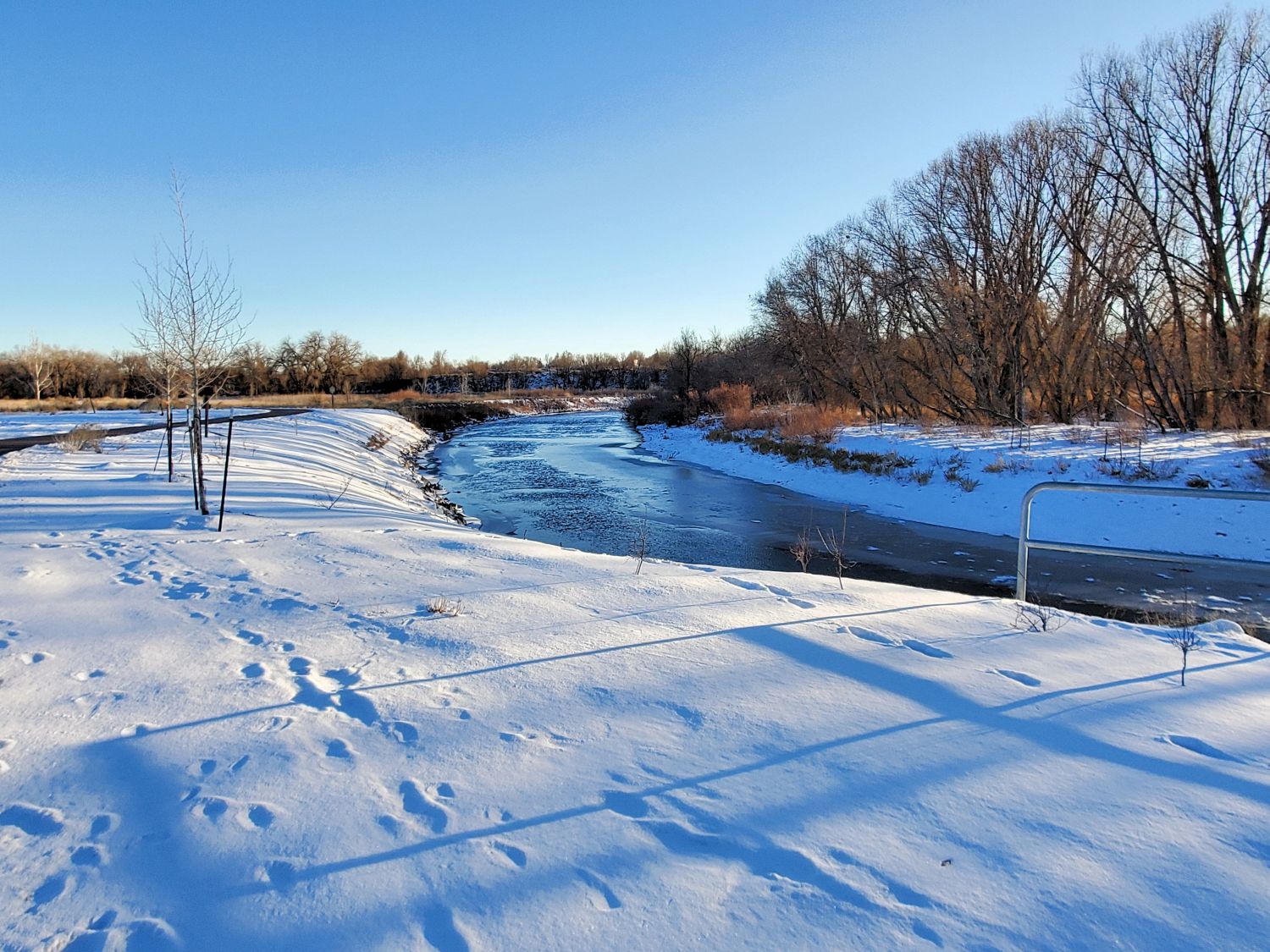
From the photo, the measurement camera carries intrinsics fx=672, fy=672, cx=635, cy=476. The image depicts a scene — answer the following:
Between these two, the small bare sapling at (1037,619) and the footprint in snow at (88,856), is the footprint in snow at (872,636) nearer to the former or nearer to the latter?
the small bare sapling at (1037,619)

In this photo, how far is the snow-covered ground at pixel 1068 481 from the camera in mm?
10727

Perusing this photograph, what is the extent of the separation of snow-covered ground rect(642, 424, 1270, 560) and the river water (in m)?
0.79

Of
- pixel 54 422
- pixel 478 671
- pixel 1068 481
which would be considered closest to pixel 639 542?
pixel 1068 481

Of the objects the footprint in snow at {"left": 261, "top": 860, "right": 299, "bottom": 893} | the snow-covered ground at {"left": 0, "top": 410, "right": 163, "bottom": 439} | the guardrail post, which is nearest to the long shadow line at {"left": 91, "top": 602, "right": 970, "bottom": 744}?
the footprint in snow at {"left": 261, "top": 860, "right": 299, "bottom": 893}

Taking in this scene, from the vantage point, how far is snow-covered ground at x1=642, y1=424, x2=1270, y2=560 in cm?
1073

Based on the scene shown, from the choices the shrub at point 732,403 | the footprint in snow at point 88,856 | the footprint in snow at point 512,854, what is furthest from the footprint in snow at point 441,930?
the shrub at point 732,403

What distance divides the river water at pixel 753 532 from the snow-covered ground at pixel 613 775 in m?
4.62

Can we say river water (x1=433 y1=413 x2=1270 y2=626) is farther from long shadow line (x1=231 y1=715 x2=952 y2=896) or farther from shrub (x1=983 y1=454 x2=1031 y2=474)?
long shadow line (x1=231 y1=715 x2=952 y2=896)

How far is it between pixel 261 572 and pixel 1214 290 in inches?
837

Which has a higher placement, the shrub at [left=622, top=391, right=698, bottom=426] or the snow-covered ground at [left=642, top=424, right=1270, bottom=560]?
the shrub at [left=622, top=391, right=698, bottom=426]

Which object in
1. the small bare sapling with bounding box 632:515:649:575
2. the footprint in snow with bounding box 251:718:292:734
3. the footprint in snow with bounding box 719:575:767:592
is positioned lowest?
the small bare sapling with bounding box 632:515:649:575

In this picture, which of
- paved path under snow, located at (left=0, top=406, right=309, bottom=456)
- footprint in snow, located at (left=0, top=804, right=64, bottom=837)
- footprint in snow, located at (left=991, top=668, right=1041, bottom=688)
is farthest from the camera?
paved path under snow, located at (left=0, top=406, right=309, bottom=456)

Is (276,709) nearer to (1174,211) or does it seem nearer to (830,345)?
(1174,211)

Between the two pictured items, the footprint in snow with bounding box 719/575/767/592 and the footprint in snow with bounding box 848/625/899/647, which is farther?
the footprint in snow with bounding box 719/575/767/592
